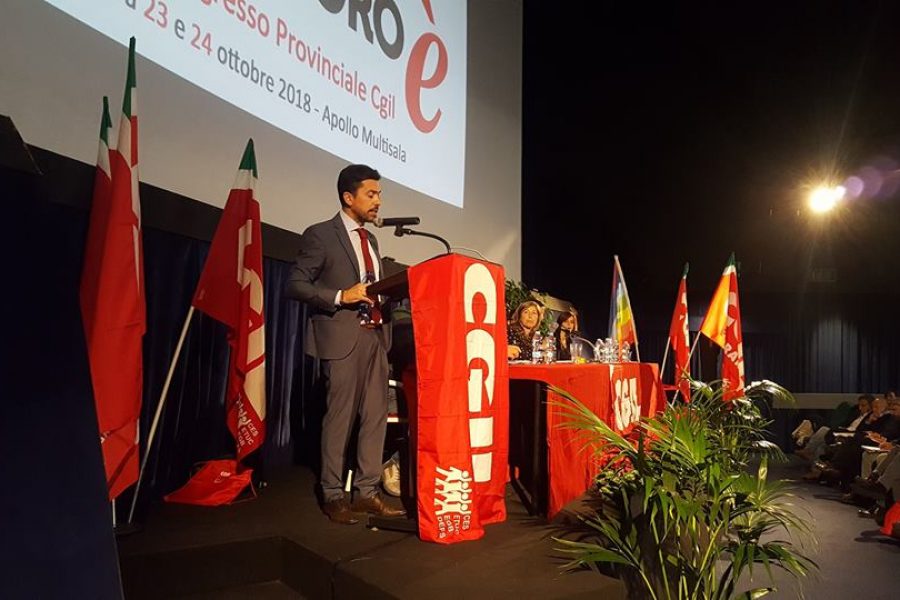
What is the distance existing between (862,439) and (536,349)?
3.43 meters

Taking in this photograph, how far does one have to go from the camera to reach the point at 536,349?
10.3ft

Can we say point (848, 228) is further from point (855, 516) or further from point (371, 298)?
point (371, 298)

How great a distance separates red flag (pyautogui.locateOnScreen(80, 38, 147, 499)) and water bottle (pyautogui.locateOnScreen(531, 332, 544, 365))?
1.83 metres

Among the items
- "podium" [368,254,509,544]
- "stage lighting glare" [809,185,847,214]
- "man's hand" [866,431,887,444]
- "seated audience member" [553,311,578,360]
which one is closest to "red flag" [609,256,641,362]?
"seated audience member" [553,311,578,360]

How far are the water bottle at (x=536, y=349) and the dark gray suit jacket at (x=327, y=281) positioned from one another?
1205 mm

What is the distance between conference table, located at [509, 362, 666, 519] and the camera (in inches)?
92.3

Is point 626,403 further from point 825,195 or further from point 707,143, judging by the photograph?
point 825,195

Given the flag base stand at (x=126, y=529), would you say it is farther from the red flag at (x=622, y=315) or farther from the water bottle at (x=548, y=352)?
the red flag at (x=622, y=315)

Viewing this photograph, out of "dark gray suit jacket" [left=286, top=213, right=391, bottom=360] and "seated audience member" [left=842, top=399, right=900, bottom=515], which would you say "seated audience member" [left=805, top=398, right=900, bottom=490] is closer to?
"seated audience member" [left=842, top=399, right=900, bottom=515]

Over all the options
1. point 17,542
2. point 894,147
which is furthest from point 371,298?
point 894,147

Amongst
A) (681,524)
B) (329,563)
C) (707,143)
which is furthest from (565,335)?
(707,143)

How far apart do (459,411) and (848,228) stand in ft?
30.0

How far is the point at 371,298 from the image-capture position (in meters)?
2.12

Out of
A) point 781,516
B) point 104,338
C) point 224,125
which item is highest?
point 224,125
